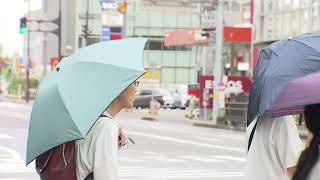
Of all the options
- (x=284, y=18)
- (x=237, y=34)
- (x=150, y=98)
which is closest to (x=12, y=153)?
(x=237, y=34)

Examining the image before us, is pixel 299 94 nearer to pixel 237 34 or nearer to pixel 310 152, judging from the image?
pixel 310 152

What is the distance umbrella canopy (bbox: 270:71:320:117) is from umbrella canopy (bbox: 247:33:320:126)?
0.11m

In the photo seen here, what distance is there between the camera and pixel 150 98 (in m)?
61.1

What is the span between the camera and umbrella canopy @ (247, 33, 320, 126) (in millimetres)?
4804

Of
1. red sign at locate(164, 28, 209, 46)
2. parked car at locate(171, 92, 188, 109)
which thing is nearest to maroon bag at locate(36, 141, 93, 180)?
red sign at locate(164, 28, 209, 46)

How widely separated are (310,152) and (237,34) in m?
43.1

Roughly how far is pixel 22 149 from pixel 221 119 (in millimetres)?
16607

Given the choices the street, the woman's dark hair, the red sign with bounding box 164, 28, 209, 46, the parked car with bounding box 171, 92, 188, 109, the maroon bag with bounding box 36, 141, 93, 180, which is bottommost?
the parked car with bounding box 171, 92, 188, 109

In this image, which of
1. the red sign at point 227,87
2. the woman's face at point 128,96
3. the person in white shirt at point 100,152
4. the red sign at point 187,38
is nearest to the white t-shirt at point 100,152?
the person in white shirt at point 100,152

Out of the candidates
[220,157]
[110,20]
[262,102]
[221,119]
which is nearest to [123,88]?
[262,102]

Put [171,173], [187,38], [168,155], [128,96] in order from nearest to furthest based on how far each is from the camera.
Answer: [128,96] → [171,173] → [168,155] → [187,38]

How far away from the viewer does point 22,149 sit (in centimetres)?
2183

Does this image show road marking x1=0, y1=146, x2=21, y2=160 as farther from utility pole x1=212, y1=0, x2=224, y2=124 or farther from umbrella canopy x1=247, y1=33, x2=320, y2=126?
utility pole x1=212, y1=0, x2=224, y2=124

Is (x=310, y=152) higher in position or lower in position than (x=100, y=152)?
higher
